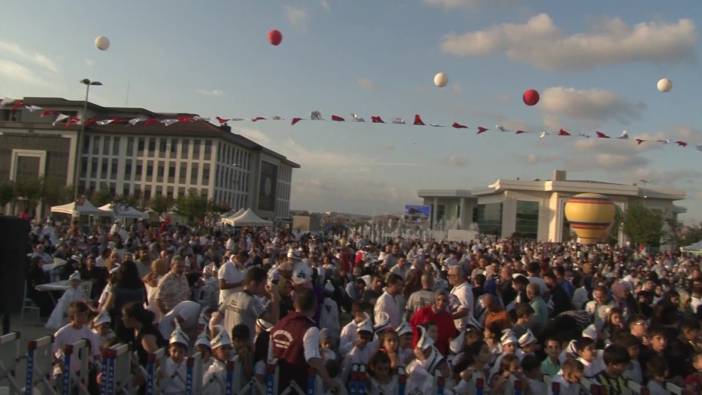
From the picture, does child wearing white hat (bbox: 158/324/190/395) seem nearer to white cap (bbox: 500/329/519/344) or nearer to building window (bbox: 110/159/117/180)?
white cap (bbox: 500/329/519/344)

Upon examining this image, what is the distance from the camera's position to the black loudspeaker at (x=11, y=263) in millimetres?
6363

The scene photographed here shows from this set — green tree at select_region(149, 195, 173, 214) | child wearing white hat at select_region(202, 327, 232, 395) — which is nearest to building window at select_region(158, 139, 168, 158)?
green tree at select_region(149, 195, 173, 214)

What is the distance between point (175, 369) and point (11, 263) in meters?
2.06

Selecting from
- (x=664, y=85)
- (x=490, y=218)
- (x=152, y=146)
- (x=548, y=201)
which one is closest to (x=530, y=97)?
(x=664, y=85)

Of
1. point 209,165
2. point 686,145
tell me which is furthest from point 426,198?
point 686,145

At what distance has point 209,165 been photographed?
3351 inches

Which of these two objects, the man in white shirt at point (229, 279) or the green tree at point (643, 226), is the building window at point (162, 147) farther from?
the man in white shirt at point (229, 279)

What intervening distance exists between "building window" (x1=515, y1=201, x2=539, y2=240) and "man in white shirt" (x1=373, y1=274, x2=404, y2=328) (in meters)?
69.8

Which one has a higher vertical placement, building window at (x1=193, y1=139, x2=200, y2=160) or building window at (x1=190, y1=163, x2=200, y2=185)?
building window at (x1=193, y1=139, x2=200, y2=160)

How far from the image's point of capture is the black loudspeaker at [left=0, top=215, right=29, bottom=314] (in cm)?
636

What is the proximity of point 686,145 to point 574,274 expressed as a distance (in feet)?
26.9

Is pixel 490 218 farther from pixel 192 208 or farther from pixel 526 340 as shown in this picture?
pixel 526 340

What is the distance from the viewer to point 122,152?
8625 cm

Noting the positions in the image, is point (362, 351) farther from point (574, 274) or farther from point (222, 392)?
point (574, 274)
